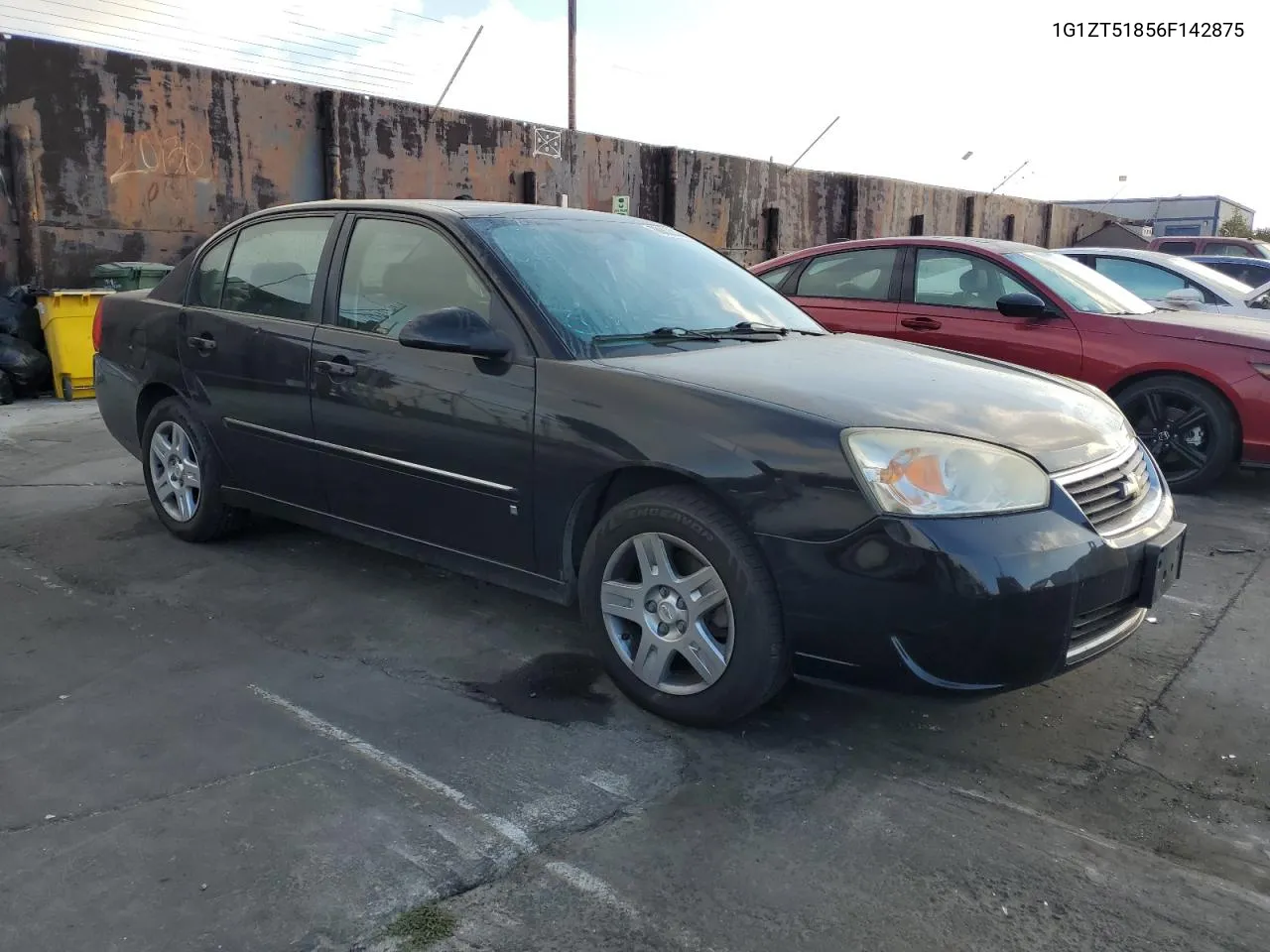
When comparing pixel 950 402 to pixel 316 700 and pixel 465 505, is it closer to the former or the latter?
pixel 465 505

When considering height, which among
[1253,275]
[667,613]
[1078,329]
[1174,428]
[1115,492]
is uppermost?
[1253,275]

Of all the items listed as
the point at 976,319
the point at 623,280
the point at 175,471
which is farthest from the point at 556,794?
the point at 976,319

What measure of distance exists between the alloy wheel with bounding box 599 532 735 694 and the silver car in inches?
237

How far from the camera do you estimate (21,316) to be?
9.38m

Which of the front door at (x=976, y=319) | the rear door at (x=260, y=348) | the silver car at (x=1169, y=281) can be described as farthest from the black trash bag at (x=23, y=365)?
the silver car at (x=1169, y=281)

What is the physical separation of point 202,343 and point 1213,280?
7.60m

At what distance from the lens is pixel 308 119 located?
11.6 m

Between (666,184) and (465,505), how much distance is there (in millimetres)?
13071

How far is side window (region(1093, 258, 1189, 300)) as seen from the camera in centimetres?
822

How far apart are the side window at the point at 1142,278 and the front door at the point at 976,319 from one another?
1919mm

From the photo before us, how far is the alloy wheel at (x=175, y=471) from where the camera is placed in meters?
4.94

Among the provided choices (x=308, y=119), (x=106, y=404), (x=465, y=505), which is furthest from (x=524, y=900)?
(x=308, y=119)

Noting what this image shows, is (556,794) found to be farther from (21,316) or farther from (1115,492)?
(21,316)

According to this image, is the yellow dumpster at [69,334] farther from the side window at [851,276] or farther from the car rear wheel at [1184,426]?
the car rear wheel at [1184,426]
